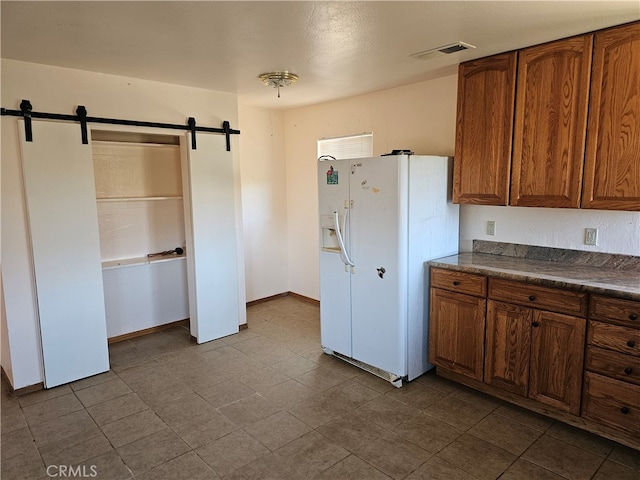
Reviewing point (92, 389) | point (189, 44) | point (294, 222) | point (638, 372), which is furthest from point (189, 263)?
point (638, 372)

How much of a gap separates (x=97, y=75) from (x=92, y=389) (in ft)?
7.88

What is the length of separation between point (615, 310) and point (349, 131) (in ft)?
9.73

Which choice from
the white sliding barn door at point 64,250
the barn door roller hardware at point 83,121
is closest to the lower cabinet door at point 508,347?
the barn door roller hardware at point 83,121

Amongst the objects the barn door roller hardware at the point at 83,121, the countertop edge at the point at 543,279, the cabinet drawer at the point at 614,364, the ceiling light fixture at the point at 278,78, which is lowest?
the cabinet drawer at the point at 614,364

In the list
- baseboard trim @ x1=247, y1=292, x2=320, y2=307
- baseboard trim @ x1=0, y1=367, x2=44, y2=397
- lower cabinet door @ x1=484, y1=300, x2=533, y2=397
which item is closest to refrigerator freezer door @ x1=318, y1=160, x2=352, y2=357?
lower cabinet door @ x1=484, y1=300, x2=533, y2=397

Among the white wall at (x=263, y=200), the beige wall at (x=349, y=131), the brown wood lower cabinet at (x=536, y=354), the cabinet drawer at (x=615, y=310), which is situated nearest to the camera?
the cabinet drawer at (x=615, y=310)

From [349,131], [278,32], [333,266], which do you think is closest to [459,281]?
[333,266]

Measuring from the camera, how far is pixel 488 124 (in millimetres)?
2928

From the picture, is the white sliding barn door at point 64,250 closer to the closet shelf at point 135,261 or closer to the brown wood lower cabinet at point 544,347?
the closet shelf at point 135,261

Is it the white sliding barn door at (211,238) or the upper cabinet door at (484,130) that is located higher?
the upper cabinet door at (484,130)

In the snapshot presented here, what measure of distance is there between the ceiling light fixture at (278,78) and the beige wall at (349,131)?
1059mm

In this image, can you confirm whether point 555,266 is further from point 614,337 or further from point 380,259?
point 380,259

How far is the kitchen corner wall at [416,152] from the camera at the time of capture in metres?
2.83

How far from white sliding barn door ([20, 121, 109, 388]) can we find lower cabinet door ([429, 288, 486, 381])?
2639 mm
